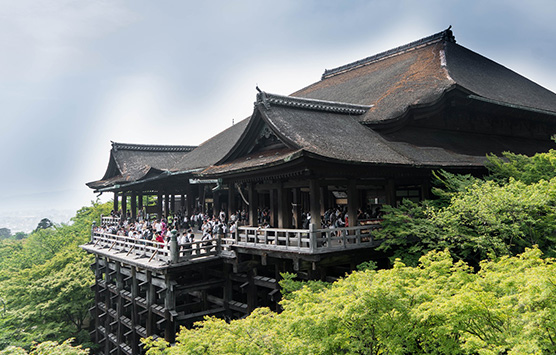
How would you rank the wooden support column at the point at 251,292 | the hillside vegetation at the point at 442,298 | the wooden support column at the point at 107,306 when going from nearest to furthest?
1. the hillside vegetation at the point at 442,298
2. the wooden support column at the point at 251,292
3. the wooden support column at the point at 107,306

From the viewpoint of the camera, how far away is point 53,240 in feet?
129

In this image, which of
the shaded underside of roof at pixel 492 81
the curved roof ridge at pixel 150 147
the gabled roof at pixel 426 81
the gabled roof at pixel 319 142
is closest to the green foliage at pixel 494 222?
the gabled roof at pixel 319 142

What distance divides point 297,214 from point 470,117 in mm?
11108

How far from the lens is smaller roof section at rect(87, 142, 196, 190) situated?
1246 inches

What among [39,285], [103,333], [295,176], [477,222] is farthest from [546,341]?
[39,285]

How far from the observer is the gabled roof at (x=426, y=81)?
19.2 m

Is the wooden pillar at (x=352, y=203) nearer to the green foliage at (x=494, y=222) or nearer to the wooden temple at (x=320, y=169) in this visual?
the wooden temple at (x=320, y=169)

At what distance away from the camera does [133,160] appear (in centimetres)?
3344

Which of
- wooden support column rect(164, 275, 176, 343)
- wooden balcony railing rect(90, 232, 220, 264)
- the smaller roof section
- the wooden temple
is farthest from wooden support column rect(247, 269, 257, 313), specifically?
the smaller roof section

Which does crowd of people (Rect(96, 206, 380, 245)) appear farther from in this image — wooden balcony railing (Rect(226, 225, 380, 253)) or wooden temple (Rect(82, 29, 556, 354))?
wooden balcony railing (Rect(226, 225, 380, 253))

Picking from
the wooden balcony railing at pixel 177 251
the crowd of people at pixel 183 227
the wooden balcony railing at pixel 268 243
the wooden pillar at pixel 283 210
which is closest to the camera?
the wooden balcony railing at pixel 268 243

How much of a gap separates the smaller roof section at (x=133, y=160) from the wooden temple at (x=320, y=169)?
5.30 meters

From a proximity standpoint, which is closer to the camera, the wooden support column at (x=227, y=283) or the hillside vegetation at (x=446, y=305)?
the hillside vegetation at (x=446, y=305)

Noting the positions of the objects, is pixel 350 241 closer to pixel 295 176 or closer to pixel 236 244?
pixel 295 176
